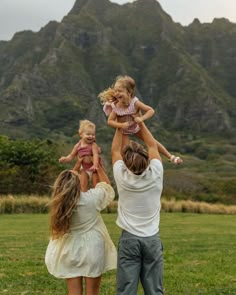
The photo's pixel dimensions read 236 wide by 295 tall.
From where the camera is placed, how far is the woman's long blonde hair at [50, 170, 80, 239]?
16.9 ft

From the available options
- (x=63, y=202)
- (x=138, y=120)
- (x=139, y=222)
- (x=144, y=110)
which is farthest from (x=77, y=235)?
(x=144, y=110)

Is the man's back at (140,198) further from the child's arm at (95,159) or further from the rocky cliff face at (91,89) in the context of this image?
the rocky cliff face at (91,89)

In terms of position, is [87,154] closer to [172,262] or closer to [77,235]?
[77,235]

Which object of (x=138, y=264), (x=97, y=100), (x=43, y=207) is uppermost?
(x=97, y=100)

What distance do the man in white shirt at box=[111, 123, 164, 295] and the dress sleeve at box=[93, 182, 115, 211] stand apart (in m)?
0.22

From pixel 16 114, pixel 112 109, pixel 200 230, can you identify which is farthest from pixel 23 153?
pixel 16 114

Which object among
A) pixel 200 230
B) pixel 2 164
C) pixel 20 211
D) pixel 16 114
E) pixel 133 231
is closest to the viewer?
pixel 133 231

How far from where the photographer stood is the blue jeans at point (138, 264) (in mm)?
5082

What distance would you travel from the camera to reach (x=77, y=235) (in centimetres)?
533

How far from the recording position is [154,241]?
5125mm

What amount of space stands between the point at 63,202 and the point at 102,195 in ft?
1.35

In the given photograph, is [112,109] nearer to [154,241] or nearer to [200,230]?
[154,241]

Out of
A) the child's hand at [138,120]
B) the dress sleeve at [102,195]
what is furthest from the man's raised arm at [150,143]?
the dress sleeve at [102,195]

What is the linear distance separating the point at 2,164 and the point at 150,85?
157 m
